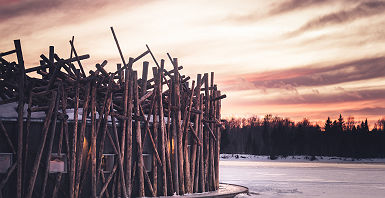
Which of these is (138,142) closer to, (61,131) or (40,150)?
(61,131)

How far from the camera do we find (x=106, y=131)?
1705 cm

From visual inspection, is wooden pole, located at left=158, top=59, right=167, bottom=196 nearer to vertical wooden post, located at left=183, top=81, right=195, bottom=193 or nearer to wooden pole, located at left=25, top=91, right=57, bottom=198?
vertical wooden post, located at left=183, top=81, right=195, bottom=193

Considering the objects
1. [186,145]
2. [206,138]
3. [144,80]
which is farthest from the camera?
[206,138]

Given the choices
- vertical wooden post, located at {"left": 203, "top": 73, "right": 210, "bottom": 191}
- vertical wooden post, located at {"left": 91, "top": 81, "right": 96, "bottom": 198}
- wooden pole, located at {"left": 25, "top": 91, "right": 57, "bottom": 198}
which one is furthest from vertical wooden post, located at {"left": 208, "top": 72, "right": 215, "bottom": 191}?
wooden pole, located at {"left": 25, "top": 91, "right": 57, "bottom": 198}

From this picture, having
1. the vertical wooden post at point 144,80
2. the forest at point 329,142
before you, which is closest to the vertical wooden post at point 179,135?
the vertical wooden post at point 144,80

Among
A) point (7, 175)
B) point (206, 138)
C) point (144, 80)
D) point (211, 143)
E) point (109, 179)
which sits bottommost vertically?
point (109, 179)

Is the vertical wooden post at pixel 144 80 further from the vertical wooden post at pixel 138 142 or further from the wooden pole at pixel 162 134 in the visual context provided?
the vertical wooden post at pixel 138 142

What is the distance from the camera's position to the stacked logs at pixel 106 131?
15812 millimetres

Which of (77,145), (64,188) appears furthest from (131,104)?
(64,188)

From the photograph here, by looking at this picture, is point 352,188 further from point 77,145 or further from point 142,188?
point 77,145

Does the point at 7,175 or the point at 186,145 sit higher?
the point at 186,145

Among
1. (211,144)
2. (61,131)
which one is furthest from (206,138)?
(61,131)

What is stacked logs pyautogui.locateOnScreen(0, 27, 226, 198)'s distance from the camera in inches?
623

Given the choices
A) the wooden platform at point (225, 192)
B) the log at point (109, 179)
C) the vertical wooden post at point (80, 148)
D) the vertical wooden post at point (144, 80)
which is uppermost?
the vertical wooden post at point (144, 80)
